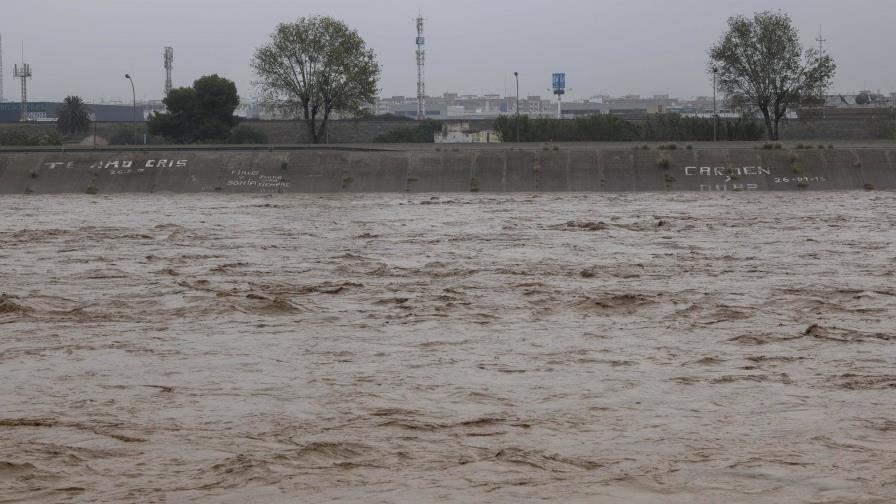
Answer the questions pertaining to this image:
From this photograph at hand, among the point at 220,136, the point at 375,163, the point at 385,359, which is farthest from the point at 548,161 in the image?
the point at 220,136

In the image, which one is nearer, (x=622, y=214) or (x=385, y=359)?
(x=385, y=359)

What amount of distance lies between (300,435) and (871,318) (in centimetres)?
793

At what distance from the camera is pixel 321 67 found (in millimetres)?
77312

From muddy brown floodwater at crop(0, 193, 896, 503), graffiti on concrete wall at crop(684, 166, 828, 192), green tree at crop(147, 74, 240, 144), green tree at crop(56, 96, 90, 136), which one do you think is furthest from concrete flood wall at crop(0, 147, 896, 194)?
green tree at crop(56, 96, 90, 136)

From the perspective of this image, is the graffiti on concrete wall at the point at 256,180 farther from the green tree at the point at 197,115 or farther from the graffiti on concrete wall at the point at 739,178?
the green tree at the point at 197,115

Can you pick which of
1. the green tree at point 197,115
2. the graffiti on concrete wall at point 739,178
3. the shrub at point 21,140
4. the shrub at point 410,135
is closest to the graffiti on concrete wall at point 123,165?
the graffiti on concrete wall at point 739,178

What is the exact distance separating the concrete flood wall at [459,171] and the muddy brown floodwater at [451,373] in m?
18.8

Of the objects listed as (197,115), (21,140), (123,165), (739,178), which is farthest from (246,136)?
(739,178)

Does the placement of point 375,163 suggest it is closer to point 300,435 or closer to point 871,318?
point 871,318

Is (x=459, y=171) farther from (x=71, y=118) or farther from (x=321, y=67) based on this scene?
(x=71, y=118)

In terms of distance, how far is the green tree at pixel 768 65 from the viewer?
68438 millimetres

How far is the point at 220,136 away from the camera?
87250 mm

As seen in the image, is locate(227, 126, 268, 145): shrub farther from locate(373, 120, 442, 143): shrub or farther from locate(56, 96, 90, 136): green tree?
locate(56, 96, 90, 136): green tree

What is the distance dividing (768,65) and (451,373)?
62.1m
